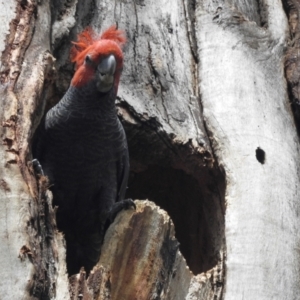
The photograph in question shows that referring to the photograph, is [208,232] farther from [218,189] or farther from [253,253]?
[253,253]

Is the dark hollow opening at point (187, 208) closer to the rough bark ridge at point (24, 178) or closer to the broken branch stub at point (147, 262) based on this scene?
the broken branch stub at point (147, 262)

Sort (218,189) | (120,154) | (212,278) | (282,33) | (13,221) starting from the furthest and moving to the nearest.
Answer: (282,33)
(120,154)
(218,189)
(212,278)
(13,221)

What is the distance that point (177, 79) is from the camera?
12.8ft

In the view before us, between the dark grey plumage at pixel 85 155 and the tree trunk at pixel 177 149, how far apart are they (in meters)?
0.12

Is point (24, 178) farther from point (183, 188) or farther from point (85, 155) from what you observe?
point (183, 188)

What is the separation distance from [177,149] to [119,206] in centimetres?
45

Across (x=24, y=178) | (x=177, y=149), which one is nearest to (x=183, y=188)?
(x=177, y=149)

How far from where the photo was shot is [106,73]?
3611mm

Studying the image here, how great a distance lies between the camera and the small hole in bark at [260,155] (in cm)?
358

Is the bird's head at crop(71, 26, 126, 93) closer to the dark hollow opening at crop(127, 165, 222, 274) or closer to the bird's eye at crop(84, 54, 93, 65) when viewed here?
the bird's eye at crop(84, 54, 93, 65)

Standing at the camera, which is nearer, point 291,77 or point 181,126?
point 181,126

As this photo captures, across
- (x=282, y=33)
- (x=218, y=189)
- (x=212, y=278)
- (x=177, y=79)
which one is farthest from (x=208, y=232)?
(x=282, y=33)

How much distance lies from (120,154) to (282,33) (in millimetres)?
1325

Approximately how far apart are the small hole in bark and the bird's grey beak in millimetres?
875
